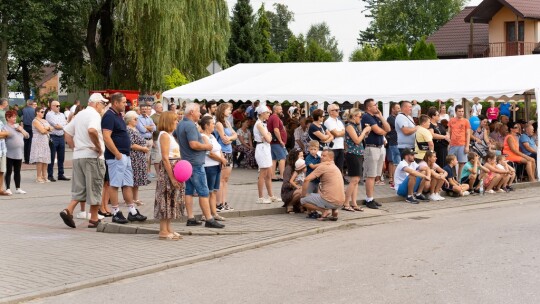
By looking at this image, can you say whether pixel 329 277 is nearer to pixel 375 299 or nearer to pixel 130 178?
pixel 375 299

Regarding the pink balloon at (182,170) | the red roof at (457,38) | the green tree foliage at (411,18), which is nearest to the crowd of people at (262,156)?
the pink balloon at (182,170)

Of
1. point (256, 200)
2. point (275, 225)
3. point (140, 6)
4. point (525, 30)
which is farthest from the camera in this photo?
point (525, 30)

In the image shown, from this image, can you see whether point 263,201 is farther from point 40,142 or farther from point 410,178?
point 40,142

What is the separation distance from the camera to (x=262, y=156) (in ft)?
51.8

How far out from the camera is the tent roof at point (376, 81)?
70.5 feet

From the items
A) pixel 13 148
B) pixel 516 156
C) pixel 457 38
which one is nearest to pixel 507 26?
pixel 457 38

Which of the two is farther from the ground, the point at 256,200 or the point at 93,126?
the point at 93,126

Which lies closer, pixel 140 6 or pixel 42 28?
pixel 140 6

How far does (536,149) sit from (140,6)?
21490 mm

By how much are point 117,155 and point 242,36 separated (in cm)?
5485

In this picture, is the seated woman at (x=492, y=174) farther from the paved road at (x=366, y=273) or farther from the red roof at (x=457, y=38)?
the red roof at (x=457, y=38)

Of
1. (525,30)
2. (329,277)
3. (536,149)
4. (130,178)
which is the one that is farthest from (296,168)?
(525,30)

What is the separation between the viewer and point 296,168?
48.6 feet

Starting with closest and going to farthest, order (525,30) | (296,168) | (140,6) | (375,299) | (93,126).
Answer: (375,299)
(93,126)
(296,168)
(140,6)
(525,30)
